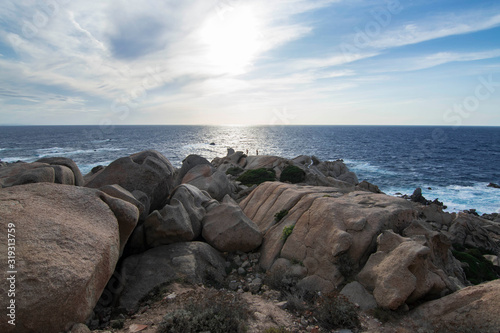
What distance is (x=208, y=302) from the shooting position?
8.49 meters

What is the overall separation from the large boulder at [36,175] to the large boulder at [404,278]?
42.0 ft

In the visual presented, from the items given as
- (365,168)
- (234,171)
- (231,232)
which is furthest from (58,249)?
(365,168)

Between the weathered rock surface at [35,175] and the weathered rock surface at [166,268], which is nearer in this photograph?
the weathered rock surface at [166,268]

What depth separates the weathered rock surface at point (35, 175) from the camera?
Answer: 11.3 metres

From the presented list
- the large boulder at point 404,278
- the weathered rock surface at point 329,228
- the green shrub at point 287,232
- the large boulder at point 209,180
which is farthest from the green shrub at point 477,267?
the large boulder at point 209,180

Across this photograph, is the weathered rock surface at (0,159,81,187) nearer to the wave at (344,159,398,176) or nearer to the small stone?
the small stone

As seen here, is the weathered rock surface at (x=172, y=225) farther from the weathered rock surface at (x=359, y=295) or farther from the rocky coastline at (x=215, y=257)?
the weathered rock surface at (x=359, y=295)

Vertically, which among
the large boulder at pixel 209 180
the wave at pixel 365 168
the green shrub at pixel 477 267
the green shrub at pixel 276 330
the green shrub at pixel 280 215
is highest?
the large boulder at pixel 209 180

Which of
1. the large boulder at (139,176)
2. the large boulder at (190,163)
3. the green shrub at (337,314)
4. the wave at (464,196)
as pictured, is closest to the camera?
the green shrub at (337,314)

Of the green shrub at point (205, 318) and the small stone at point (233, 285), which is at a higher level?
the green shrub at point (205, 318)

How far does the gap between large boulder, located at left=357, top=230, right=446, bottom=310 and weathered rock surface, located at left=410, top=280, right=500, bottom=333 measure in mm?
444

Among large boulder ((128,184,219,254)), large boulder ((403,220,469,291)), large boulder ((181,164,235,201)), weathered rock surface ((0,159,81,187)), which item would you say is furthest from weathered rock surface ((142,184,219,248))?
large boulder ((403,220,469,291))

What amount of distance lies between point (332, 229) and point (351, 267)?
1671 mm

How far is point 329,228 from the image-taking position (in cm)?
1218
